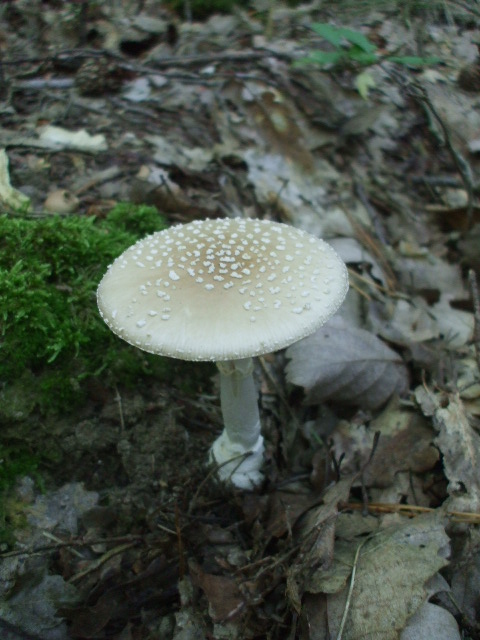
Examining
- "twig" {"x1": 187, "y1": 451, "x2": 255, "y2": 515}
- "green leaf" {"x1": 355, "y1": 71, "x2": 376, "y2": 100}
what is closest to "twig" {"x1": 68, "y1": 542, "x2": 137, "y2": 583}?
"twig" {"x1": 187, "y1": 451, "x2": 255, "y2": 515}

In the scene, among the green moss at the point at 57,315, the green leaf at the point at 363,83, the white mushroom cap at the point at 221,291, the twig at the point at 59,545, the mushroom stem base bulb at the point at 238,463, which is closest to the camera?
the white mushroom cap at the point at 221,291

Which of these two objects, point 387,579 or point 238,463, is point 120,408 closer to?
point 238,463

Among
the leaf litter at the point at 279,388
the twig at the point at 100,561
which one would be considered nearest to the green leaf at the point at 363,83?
the leaf litter at the point at 279,388

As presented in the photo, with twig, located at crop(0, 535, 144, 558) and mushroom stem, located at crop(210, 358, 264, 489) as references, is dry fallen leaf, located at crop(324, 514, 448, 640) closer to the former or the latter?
mushroom stem, located at crop(210, 358, 264, 489)

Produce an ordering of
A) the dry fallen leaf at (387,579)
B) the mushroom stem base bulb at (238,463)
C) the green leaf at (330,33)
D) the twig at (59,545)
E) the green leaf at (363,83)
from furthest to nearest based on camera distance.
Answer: the green leaf at (363,83)
the green leaf at (330,33)
the mushroom stem base bulb at (238,463)
the twig at (59,545)
the dry fallen leaf at (387,579)

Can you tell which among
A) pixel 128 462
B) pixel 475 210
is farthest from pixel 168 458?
pixel 475 210

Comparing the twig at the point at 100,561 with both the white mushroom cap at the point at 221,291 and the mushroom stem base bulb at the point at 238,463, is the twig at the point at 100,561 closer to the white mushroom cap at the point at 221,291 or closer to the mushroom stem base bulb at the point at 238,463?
the mushroom stem base bulb at the point at 238,463
